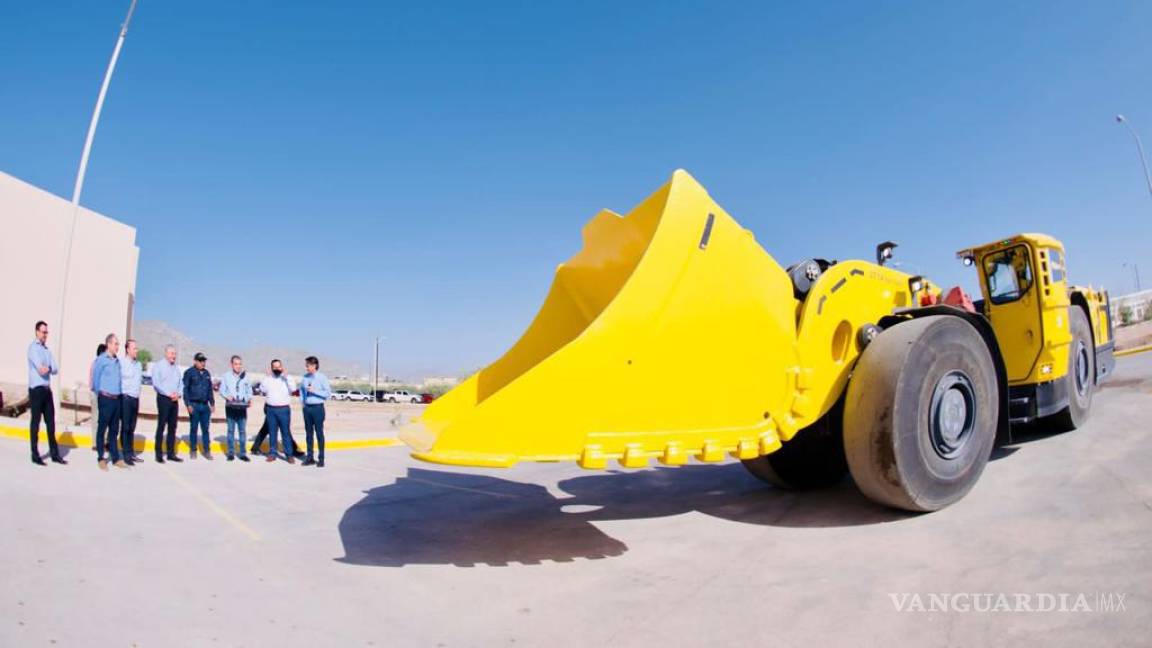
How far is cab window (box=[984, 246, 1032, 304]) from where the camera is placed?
18.7 ft

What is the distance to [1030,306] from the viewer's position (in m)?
5.64

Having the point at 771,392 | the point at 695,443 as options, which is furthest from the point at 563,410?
A: the point at 771,392

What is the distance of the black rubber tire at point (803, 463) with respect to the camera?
5188 mm

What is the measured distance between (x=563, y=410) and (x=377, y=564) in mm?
1537

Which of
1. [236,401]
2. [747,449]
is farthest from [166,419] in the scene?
[747,449]

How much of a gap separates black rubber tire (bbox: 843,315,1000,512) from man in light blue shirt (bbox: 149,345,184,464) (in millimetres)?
7673

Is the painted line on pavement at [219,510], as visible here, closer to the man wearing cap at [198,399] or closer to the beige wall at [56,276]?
the man wearing cap at [198,399]

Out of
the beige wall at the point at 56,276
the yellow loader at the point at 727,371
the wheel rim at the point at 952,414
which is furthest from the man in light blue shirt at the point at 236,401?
the beige wall at the point at 56,276

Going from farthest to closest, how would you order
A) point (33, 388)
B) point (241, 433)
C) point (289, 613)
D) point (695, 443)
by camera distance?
point (241, 433)
point (33, 388)
point (695, 443)
point (289, 613)

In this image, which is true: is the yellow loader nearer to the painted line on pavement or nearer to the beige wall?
the painted line on pavement

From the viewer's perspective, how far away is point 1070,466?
4656mm

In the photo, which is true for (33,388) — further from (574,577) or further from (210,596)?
(574,577)

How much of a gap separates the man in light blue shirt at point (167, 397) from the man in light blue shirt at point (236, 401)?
0.57 meters

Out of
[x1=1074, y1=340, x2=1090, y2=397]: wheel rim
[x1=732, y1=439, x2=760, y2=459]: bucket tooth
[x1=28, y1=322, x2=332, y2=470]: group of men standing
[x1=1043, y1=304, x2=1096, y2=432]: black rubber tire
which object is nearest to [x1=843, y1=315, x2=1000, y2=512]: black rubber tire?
[x1=732, y1=439, x2=760, y2=459]: bucket tooth
